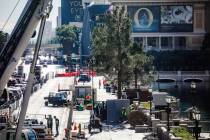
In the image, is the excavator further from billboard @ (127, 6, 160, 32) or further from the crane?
billboard @ (127, 6, 160, 32)

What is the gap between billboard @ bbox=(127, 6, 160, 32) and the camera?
13875 cm

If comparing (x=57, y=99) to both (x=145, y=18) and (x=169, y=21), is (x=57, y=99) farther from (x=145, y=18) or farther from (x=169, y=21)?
(x=169, y=21)

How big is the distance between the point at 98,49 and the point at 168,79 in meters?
67.6

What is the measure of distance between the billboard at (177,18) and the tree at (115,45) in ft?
282

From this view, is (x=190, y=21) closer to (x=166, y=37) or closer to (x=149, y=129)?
(x=166, y=37)

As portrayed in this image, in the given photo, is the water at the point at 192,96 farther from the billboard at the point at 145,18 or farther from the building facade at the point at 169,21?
the building facade at the point at 169,21

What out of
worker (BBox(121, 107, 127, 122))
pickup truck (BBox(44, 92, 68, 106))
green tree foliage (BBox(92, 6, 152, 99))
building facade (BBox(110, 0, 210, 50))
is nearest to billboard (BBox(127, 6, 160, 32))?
building facade (BBox(110, 0, 210, 50))

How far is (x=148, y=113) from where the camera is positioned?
43375 millimetres

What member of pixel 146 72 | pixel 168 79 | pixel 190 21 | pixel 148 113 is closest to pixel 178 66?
pixel 168 79

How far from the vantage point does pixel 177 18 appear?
14038cm

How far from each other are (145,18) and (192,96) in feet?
230

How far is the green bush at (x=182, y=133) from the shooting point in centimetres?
3278

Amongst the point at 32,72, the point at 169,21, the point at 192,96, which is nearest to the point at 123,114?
the point at 32,72

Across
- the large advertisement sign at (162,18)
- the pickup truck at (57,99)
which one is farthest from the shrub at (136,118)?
the large advertisement sign at (162,18)
